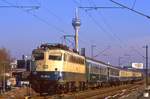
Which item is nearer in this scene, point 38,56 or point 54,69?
point 54,69

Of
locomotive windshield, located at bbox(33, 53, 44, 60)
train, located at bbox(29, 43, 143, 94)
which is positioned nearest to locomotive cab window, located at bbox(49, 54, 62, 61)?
train, located at bbox(29, 43, 143, 94)

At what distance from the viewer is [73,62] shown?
44500 millimetres

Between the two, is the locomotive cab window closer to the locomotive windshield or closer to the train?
the train

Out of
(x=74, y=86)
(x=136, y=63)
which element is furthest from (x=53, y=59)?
(x=136, y=63)

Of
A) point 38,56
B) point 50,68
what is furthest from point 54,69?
point 38,56

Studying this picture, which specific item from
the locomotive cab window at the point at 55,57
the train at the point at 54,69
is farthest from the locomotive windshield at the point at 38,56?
the locomotive cab window at the point at 55,57

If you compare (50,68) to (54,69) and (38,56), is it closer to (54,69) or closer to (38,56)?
(54,69)

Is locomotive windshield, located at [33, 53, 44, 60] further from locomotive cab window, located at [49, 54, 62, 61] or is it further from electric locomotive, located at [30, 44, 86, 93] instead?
locomotive cab window, located at [49, 54, 62, 61]

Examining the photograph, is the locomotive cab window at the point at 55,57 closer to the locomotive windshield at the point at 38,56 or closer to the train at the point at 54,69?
the train at the point at 54,69

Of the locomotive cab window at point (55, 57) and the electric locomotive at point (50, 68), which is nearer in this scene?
the electric locomotive at point (50, 68)

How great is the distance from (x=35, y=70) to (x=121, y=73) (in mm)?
56252

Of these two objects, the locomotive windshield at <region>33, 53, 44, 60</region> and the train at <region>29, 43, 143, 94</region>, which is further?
the locomotive windshield at <region>33, 53, 44, 60</region>

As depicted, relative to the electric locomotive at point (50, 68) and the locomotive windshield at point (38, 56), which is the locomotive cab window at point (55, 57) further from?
the locomotive windshield at point (38, 56)

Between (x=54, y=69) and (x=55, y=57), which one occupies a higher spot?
(x=55, y=57)
